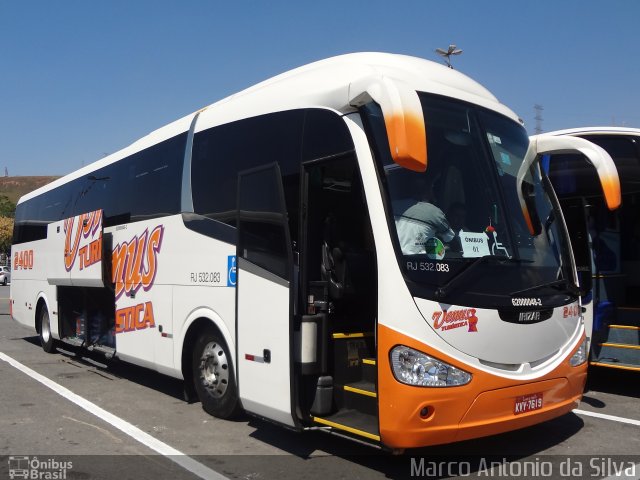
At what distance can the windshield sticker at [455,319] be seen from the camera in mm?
4645

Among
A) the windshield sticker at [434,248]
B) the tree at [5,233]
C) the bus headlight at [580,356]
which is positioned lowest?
the bus headlight at [580,356]

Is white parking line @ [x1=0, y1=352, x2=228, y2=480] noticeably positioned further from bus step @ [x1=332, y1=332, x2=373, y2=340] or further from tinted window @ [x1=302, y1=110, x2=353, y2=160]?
tinted window @ [x1=302, y1=110, x2=353, y2=160]

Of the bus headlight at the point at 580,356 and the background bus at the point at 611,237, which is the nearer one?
the bus headlight at the point at 580,356

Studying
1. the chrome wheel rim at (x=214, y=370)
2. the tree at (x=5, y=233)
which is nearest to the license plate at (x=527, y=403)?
the chrome wheel rim at (x=214, y=370)

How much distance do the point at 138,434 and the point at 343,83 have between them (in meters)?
4.17

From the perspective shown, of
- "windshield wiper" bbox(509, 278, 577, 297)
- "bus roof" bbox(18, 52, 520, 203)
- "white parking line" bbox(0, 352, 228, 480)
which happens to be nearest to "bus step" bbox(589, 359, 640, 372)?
"windshield wiper" bbox(509, 278, 577, 297)

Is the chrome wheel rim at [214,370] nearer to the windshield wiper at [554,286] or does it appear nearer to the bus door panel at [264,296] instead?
the bus door panel at [264,296]

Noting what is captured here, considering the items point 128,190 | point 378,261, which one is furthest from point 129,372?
point 378,261

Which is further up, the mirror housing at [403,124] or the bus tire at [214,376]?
the mirror housing at [403,124]

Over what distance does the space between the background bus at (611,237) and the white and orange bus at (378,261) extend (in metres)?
2.37

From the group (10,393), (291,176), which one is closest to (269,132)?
(291,176)

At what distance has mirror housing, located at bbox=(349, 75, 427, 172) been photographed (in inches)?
162

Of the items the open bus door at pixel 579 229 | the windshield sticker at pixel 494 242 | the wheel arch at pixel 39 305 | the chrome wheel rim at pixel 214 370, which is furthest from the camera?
the wheel arch at pixel 39 305

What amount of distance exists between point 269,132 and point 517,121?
8.17 ft
